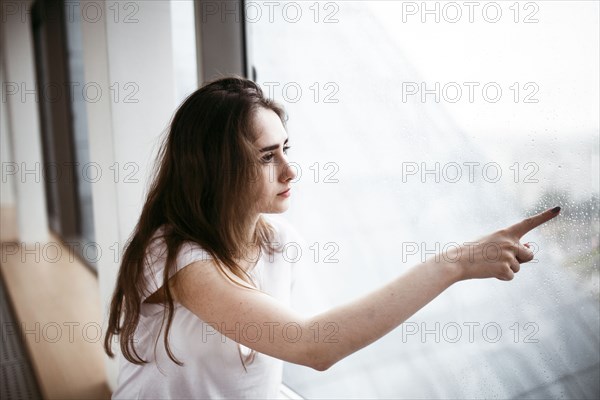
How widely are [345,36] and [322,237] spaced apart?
0.56 metres

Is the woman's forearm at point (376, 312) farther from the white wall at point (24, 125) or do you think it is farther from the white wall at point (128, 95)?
the white wall at point (24, 125)

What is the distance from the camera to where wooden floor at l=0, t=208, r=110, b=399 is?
223 centimetres

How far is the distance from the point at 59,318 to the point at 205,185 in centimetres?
228

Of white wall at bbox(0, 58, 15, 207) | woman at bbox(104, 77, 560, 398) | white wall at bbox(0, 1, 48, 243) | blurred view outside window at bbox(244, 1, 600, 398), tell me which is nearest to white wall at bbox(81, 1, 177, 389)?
blurred view outside window at bbox(244, 1, 600, 398)

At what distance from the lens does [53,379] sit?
2244 mm

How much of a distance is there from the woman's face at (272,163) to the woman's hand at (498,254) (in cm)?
39

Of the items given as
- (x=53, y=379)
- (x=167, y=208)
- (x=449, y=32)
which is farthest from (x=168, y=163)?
(x=53, y=379)

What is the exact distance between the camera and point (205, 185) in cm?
107

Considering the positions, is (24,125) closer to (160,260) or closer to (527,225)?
(160,260)

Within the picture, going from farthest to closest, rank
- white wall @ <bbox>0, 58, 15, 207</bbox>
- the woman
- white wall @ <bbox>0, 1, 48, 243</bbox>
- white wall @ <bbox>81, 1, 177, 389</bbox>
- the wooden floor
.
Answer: white wall @ <bbox>0, 58, 15, 207</bbox> → white wall @ <bbox>0, 1, 48, 243</bbox> → the wooden floor → white wall @ <bbox>81, 1, 177, 389</bbox> → the woman

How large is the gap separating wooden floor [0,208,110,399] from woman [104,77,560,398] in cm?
116

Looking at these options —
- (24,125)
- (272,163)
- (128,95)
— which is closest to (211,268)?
(272,163)

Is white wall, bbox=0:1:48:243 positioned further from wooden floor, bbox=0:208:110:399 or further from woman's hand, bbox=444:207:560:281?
woman's hand, bbox=444:207:560:281

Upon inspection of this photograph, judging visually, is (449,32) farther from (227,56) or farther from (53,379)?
(53,379)
